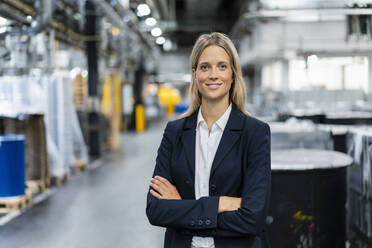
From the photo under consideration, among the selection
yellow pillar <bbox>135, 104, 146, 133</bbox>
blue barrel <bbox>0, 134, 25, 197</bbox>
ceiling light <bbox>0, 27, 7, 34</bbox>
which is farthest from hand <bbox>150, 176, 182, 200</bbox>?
yellow pillar <bbox>135, 104, 146, 133</bbox>

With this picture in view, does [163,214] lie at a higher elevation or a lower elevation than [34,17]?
lower

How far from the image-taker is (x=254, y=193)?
1.65 metres

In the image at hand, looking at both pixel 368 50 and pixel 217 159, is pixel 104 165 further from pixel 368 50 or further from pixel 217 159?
pixel 217 159

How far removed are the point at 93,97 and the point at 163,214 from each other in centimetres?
966

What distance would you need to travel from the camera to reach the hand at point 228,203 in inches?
64.2

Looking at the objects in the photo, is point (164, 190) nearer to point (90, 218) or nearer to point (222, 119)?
point (222, 119)

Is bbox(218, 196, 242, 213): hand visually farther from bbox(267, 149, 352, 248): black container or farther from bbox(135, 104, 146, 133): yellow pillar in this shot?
bbox(135, 104, 146, 133): yellow pillar

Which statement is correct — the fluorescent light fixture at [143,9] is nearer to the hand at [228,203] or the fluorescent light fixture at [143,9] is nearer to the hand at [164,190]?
the hand at [164,190]

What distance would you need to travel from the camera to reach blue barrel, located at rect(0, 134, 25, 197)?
570 centimetres

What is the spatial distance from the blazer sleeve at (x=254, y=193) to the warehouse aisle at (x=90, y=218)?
2.98 meters

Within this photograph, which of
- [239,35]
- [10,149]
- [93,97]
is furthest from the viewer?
[239,35]

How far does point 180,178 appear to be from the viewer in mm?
1724

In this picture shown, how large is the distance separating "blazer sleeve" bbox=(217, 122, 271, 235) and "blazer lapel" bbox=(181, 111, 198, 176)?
22 cm

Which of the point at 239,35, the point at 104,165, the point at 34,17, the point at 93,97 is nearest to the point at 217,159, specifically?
the point at 34,17
